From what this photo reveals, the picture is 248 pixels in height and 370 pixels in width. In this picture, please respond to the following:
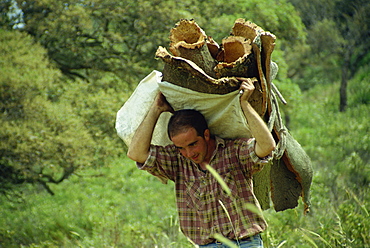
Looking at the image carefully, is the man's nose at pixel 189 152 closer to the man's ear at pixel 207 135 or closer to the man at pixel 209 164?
the man at pixel 209 164

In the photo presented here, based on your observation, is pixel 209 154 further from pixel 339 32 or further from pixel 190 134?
pixel 339 32

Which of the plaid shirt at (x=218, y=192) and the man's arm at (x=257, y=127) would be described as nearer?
the man's arm at (x=257, y=127)

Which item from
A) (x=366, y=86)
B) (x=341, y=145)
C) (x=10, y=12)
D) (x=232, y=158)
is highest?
(x=232, y=158)

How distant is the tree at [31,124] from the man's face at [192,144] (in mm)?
5720

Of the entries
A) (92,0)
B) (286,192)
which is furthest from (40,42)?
(286,192)

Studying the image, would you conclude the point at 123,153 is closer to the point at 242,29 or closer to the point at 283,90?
the point at 283,90

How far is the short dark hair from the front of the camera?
283 centimetres

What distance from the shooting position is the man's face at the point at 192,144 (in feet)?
9.20

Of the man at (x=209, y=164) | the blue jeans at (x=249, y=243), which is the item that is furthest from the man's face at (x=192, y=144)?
the blue jeans at (x=249, y=243)

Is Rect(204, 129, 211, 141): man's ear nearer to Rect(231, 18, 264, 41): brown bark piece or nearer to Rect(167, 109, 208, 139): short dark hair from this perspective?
Rect(167, 109, 208, 139): short dark hair

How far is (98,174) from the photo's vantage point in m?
9.95

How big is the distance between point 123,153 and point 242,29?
7040 mm

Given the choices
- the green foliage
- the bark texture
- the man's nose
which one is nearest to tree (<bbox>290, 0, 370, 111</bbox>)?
the green foliage

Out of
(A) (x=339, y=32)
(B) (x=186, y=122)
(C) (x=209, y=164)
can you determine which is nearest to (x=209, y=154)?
(C) (x=209, y=164)
